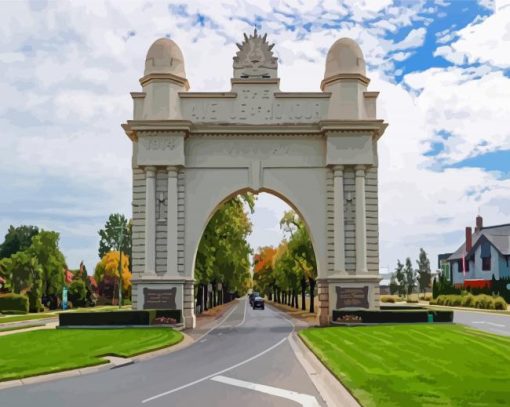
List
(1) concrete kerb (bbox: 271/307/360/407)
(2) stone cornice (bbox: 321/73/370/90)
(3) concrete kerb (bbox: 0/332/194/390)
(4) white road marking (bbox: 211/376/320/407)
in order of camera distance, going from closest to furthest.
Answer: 1. (1) concrete kerb (bbox: 271/307/360/407)
2. (4) white road marking (bbox: 211/376/320/407)
3. (3) concrete kerb (bbox: 0/332/194/390)
4. (2) stone cornice (bbox: 321/73/370/90)

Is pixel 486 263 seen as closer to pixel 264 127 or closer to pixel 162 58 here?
pixel 264 127

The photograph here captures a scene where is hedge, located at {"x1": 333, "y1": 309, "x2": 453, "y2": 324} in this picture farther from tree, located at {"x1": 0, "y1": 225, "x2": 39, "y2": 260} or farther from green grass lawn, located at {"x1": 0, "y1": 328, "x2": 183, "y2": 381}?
tree, located at {"x1": 0, "y1": 225, "x2": 39, "y2": 260}

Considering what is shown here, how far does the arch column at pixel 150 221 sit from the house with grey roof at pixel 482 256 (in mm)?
56370

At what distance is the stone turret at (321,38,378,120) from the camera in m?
38.9

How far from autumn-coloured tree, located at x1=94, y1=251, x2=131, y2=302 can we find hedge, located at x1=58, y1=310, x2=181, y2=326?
56.0m

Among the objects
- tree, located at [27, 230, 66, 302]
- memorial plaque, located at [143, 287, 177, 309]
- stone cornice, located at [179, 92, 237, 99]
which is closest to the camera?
memorial plaque, located at [143, 287, 177, 309]

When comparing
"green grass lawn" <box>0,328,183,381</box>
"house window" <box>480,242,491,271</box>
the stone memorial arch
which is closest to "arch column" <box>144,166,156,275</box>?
the stone memorial arch

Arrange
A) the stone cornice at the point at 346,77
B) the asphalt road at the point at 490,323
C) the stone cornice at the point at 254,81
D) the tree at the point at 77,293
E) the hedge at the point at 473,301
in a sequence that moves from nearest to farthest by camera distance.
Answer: the asphalt road at the point at 490,323, the stone cornice at the point at 254,81, the stone cornice at the point at 346,77, the hedge at the point at 473,301, the tree at the point at 77,293

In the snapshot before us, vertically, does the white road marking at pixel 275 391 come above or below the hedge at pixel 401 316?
below

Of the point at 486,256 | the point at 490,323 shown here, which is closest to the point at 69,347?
the point at 490,323

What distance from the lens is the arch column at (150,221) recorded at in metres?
37.5

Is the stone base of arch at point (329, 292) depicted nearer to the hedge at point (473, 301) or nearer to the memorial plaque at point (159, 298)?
the memorial plaque at point (159, 298)

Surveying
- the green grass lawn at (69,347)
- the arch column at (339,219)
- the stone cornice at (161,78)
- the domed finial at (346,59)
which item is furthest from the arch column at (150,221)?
the domed finial at (346,59)

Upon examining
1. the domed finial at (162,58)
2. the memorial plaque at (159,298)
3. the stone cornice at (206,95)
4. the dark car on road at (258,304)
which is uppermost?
the domed finial at (162,58)
